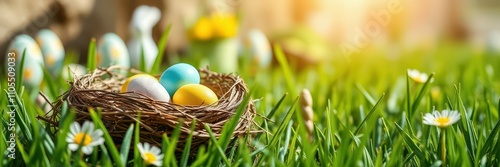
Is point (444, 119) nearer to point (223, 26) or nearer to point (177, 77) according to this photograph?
point (177, 77)

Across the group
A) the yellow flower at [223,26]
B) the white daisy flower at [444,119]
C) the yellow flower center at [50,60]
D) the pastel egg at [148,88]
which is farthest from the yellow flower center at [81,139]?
the yellow flower at [223,26]

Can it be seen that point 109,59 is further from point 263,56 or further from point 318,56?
point 318,56

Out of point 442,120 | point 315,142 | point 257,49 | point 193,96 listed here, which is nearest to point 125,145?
point 193,96

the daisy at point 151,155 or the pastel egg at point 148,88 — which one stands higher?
the pastel egg at point 148,88

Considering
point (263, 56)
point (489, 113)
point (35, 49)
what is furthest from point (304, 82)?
point (489, 113)

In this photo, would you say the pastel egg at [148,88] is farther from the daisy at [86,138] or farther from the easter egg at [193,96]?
the daisy at [86,138]

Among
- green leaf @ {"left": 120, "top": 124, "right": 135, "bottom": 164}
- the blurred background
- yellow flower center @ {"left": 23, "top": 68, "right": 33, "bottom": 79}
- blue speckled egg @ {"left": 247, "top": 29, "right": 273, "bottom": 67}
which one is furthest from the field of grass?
the blurred background

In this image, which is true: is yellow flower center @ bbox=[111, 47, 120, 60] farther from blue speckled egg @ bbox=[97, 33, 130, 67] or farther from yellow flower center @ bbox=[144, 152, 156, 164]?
yellow flower center @ bbox=[144, 152, 156, 164]
